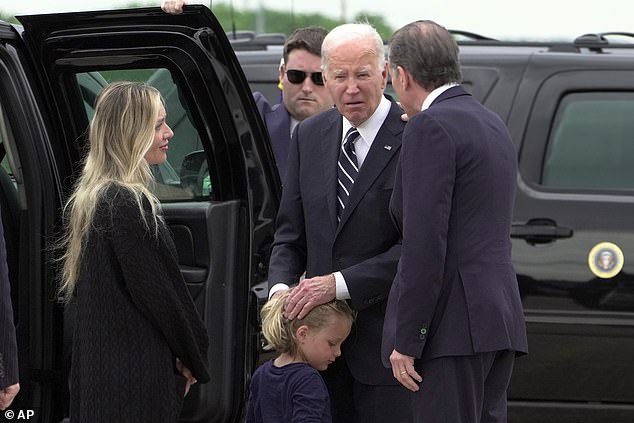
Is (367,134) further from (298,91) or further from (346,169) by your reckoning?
(298,91)

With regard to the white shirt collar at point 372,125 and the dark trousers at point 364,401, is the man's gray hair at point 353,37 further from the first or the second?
the dark trousers at point 364,401

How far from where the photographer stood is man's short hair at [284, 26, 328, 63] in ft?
18.1

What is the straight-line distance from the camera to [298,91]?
5.50 m

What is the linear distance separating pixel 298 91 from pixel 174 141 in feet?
3.11

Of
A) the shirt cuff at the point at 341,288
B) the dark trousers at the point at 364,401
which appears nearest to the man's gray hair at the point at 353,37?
the shirt cuff at the point at 341,288

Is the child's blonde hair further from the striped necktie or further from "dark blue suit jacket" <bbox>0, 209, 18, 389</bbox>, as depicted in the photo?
"dark blue suit jacket" <bbox>0, 209, 18, 389</bbox>

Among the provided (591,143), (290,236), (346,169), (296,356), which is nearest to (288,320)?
(296,356)

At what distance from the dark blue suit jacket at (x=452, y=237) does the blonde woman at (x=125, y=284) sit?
2.11 ft

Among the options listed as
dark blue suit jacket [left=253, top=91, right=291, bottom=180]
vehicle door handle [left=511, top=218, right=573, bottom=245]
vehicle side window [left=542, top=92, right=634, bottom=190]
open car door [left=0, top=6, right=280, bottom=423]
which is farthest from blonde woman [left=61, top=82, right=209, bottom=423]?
vehicle side window [left=542, top=92, right=634, bottom=190]

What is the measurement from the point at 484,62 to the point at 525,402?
1.46 metres

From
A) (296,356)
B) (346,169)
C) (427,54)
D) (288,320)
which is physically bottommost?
(296,356)

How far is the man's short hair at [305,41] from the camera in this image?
552 centimetres

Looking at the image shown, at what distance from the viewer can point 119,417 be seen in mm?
3934

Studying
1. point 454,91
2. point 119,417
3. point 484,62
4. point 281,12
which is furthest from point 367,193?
point 281,12
